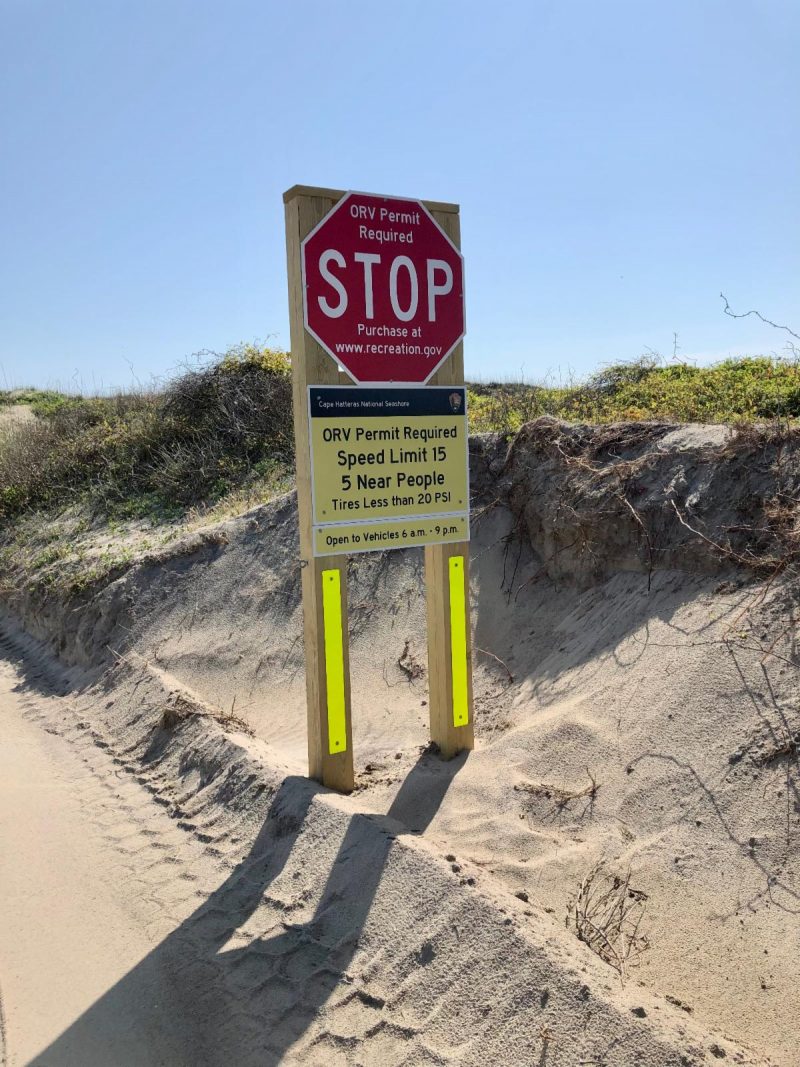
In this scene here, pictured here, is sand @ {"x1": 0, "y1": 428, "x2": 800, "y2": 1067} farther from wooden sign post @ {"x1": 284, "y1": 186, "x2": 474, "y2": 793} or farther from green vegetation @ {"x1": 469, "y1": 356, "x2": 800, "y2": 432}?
green vegetation @ {"x1": 469, "y1": 356, "x2": 800, "y2": 432}

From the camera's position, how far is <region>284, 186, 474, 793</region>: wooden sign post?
4.96 metres

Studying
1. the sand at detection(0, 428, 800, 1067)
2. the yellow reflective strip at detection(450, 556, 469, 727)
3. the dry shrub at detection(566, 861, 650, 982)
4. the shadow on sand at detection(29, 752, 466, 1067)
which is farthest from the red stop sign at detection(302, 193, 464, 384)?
the dry shrub at detection(566, 861, 650, 982)

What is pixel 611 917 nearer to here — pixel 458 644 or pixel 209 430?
pixel 458 644

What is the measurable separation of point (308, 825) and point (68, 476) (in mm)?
10546

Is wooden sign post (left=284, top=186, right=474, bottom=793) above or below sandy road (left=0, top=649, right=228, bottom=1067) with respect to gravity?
above

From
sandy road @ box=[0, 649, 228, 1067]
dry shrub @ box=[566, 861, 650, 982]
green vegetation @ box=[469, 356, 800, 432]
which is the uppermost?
green vegetation @ box=[469, 356, 800, 432]

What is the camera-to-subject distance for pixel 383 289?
16.9ft

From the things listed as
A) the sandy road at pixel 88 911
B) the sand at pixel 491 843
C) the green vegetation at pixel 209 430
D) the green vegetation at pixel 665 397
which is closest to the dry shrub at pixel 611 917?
the sand at pixel 491 843

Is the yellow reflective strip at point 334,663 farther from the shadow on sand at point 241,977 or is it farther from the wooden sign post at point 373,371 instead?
the shadow on sand at point 241,977

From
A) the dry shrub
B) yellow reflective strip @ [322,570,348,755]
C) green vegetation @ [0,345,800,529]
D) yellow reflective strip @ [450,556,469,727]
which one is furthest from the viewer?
green vegetation @ [0,345,800,529]

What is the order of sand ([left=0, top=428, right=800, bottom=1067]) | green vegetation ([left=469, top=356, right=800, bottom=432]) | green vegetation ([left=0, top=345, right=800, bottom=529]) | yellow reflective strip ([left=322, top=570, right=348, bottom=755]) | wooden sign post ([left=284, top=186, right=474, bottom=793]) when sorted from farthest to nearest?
green vegetation ([left=0, top=345, right=800, bottom=529]) < green vegetation ([left=469, top=356, right=800, bottom=432]) < yellow reflective strip ([left=322, top=570, right=348, bottom=755]) < wooden sign post ([left=284, top=186, right=474, bottom=793]) < sand ([left=0, top=428, right=800, bottom=1067])

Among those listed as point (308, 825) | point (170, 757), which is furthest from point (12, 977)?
point (170, 757)

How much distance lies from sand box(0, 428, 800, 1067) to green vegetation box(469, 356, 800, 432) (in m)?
1.01

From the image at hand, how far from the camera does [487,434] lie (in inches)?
316
